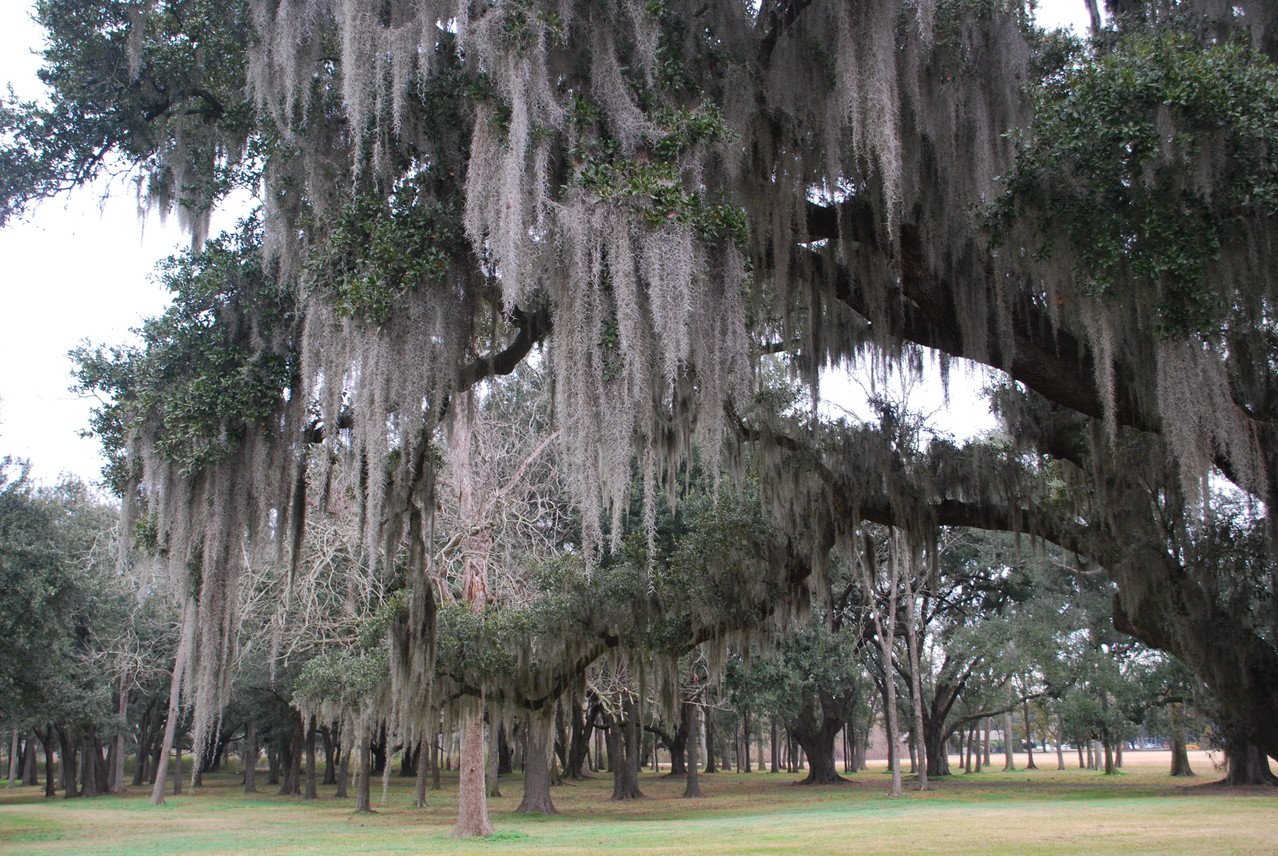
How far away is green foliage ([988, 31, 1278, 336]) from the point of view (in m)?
4.41

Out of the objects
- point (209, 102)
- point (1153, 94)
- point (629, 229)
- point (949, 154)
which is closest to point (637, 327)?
point (629, 229)

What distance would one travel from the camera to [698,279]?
525cm

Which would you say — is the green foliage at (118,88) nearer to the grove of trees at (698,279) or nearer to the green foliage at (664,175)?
the grove of trees at (698,279)

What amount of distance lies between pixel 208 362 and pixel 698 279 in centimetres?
317

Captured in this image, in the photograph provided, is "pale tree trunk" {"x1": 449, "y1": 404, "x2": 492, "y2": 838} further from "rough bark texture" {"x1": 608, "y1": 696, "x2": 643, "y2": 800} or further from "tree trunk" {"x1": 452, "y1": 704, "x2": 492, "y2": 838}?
"rough bark texture" {"x1": 608, "y1": 696, "x2": 643, "y2": 800}

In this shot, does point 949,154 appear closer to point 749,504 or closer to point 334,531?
point 749,504

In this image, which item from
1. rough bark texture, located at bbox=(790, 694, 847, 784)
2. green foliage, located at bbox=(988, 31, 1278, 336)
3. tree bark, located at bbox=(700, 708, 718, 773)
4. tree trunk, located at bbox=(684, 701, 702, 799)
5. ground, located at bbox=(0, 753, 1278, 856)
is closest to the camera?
green foliage, located at bbox=(988, 31, 1278, 336)

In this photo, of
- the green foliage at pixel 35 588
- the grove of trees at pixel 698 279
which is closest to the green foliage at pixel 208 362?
the grove of trees at pixel 698 279

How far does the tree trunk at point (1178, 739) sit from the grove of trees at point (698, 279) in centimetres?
2308

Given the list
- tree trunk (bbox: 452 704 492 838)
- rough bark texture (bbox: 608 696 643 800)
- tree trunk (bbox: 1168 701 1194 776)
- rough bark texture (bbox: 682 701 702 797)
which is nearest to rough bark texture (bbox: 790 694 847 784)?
rough bark texture (bbox: 682 701 702 797)

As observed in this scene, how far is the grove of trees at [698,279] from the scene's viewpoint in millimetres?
4926

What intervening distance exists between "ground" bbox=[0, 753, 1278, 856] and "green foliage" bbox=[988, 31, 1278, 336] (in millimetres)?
7947

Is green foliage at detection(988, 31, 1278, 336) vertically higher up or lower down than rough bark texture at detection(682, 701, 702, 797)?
higher up

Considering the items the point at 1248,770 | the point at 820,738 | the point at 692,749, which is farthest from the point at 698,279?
the point at 820,738
